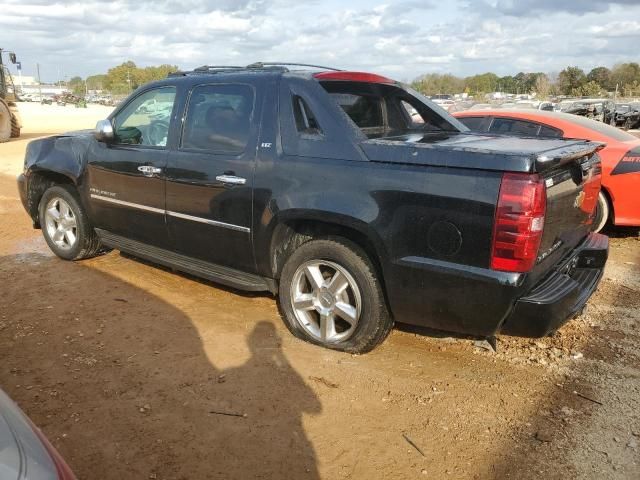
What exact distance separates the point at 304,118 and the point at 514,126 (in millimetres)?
4200

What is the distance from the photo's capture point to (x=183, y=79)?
4570 millimetres

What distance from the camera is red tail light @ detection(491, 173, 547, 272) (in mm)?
2855

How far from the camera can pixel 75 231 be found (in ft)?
18.6

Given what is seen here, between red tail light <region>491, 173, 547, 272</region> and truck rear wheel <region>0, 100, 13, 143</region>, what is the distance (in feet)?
66.3

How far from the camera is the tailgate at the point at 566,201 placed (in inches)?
120

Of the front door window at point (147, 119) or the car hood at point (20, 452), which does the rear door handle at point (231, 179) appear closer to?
the front door window at point (147, 119)

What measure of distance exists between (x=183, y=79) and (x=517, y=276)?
3067mm

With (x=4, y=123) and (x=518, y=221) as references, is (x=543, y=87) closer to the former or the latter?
(x=4, y=123)

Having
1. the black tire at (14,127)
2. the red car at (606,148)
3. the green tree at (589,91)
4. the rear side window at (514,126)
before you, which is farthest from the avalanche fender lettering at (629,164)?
the green tree at (589,91)

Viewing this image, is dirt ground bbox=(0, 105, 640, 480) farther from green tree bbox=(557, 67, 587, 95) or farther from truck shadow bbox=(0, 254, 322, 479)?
green tree bbox=(557, 67, 587, 95)

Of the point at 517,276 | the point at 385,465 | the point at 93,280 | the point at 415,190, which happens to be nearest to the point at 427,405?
the point at 385,465

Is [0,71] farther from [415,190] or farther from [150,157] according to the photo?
[415,190]

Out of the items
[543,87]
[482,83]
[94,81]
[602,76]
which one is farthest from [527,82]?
[94,81]

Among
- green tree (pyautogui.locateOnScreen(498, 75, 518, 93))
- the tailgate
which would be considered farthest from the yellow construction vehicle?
green tree (pyautogui.locateOnScreen(498, 75, 518, 93))
